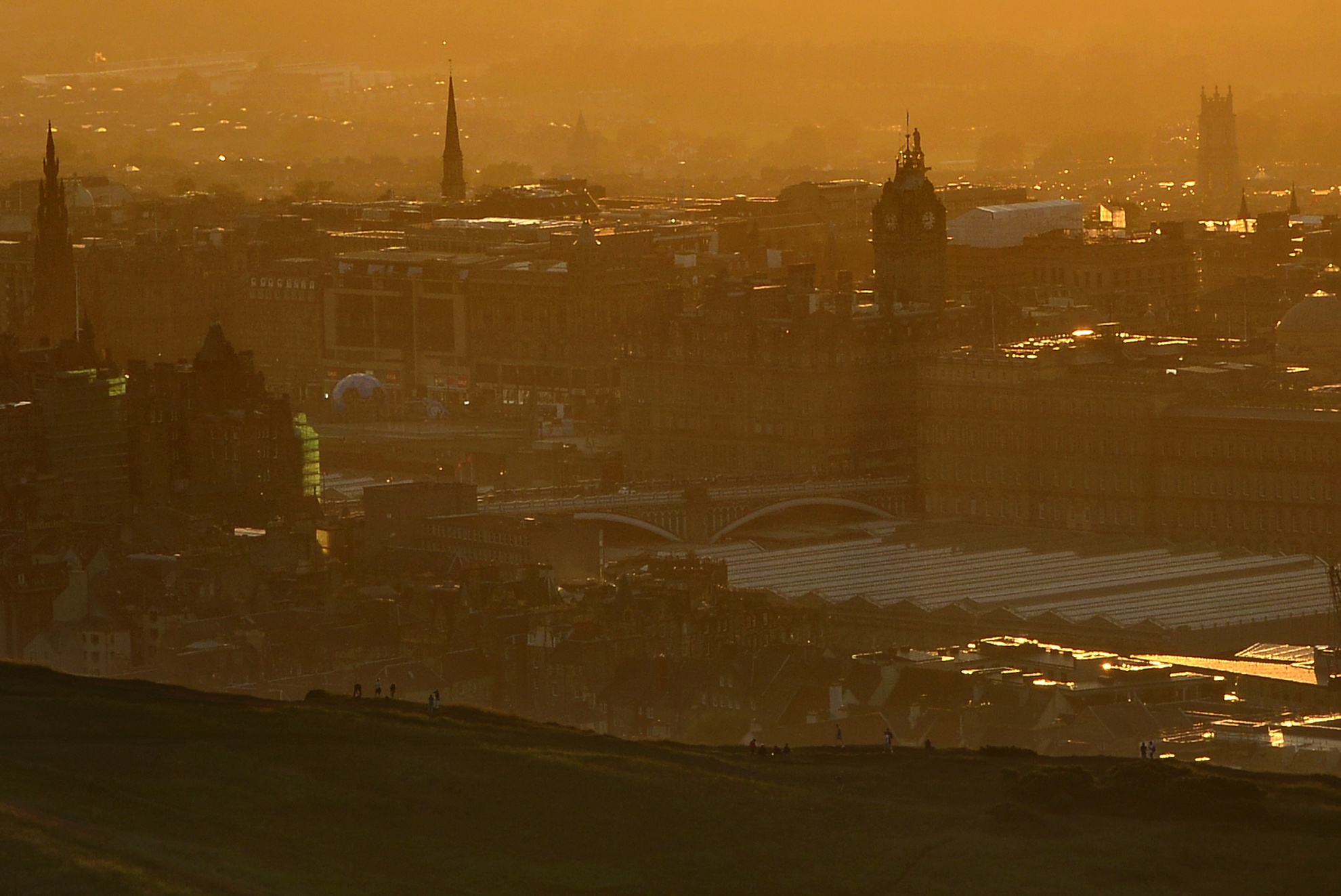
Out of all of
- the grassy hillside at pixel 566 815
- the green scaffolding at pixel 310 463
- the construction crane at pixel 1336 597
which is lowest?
the construction crane at pixel 1336 597

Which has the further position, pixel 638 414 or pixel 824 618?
pixel 638 414

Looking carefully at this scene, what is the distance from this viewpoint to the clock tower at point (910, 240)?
176m

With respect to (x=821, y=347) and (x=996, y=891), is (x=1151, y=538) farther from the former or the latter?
(x=996, y=891)

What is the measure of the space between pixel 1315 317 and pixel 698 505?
38.7m

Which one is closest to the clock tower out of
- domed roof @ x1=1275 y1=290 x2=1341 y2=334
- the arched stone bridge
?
domed roof @ x1=1275 y1=290 x2=1341 y2=334

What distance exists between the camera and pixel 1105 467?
493 feet

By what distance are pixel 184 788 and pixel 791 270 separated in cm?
12158

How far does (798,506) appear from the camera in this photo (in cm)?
14900

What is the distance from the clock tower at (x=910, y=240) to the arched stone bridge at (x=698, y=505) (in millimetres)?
23133

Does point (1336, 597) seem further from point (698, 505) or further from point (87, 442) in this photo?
point (87, 442)

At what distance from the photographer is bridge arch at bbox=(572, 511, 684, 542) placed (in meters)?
142

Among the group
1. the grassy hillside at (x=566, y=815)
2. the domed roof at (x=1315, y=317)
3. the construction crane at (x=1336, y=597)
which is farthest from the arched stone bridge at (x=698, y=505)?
the grassy hillside at (x=566, y=815)

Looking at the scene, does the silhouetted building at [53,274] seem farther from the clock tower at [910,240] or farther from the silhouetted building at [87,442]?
the silhouetted building at [87,442]

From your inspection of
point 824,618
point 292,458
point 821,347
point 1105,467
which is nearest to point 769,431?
point 821,347
